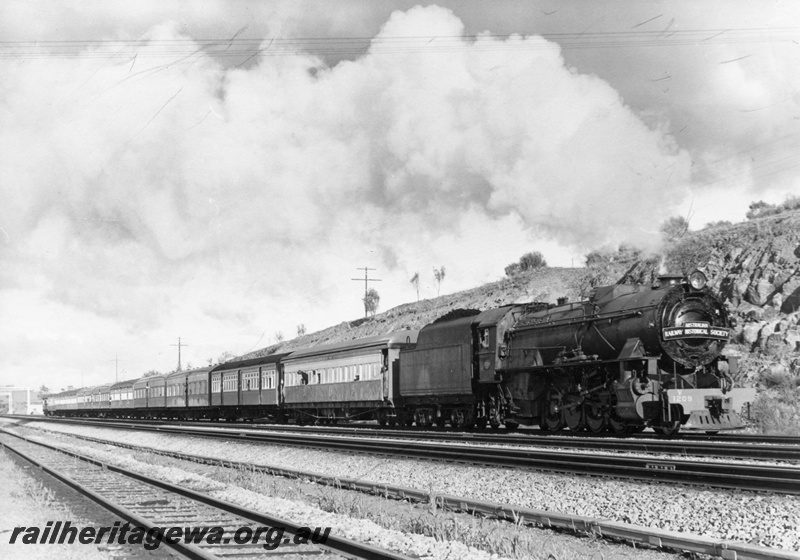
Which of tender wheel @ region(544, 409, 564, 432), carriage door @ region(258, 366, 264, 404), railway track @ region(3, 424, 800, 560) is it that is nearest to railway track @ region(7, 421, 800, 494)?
railway track @ region(3, 424, 800, 560)

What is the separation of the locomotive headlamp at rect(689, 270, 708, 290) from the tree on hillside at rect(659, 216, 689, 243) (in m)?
24.8

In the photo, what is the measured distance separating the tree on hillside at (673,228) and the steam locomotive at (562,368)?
20.5 metres

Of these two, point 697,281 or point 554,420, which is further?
point 554,420

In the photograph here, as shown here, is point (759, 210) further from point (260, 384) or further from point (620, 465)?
point (620, 465)

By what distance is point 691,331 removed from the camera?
56.2 feet

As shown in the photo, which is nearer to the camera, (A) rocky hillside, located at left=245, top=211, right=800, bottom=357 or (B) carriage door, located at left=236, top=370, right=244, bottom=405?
(A) rocky hillside, located at left=245, top=211, right=800, bottom=357

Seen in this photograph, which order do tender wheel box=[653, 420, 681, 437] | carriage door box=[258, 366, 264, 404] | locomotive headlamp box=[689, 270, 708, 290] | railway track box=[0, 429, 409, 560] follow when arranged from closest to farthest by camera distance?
railway track box=[0, 429, 409, 560]
tender wheel box=[653, 420, 681, 437]
locomotive headlamp box=[689, 270, 708, 290]
carriage door box=[258, 366, 264, 404]

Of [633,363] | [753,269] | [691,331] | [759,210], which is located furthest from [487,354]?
[759,210]

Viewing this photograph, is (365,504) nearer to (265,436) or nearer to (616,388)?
(616,388)

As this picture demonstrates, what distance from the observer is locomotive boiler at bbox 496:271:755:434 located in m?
16.8

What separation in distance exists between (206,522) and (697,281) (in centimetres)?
1279

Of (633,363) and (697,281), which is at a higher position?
(697,281)

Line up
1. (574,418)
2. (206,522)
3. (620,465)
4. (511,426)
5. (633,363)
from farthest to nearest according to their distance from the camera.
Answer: (511,426)
(574,418)
(633,363)
(620,465)
(206,522)

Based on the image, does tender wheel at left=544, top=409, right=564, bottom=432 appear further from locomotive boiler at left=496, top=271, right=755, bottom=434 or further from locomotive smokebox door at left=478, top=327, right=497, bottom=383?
locomotive smokebox door at left=478, top=327, right=497, bottom=383
